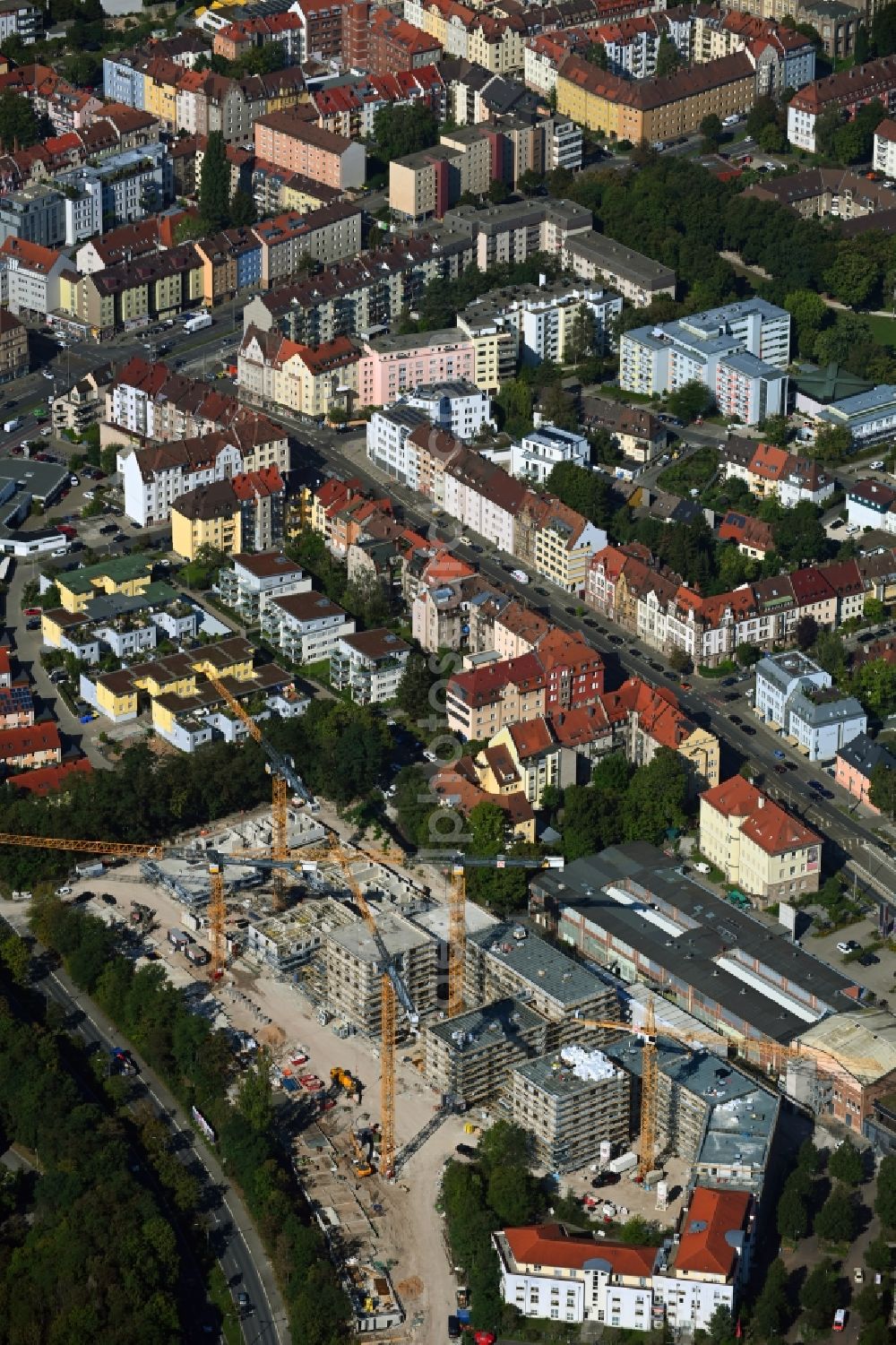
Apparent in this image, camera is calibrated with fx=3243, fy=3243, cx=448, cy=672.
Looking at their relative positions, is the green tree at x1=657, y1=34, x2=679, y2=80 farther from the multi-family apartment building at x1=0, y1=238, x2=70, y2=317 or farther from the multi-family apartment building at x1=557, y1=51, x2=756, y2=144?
the multi-family apartment building at x1=0, y1=238, x2=70, y2=317

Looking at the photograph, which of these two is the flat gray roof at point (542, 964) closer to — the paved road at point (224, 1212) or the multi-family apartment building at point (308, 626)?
the paved road at point (224, 1212)

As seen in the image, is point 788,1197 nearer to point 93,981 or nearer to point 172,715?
point 93,981

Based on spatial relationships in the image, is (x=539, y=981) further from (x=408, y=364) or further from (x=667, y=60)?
(x=667, y=60)

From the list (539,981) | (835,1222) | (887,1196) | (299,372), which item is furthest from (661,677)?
(835,1222)

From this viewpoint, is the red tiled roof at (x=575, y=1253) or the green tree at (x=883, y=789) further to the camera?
the green tree at (x=883, y=789)

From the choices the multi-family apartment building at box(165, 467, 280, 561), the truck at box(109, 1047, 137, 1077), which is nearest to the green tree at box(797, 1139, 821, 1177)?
the truck at box(109, 1047, 137, 1077)

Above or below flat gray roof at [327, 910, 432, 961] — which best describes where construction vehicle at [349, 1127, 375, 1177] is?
below

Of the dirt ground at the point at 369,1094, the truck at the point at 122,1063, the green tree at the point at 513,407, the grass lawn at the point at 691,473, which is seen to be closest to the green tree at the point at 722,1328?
the dirt ground at the point at 369,1094
